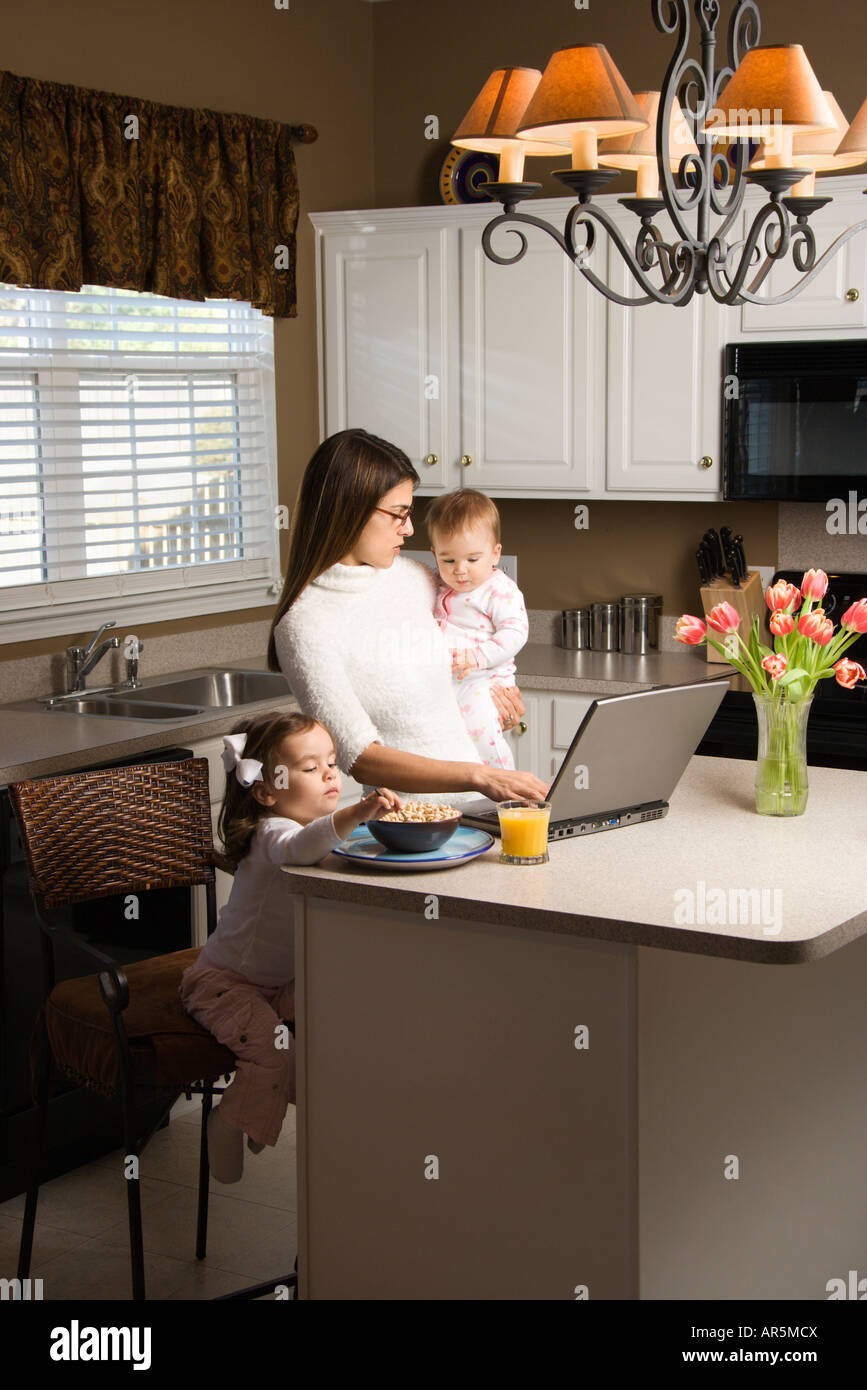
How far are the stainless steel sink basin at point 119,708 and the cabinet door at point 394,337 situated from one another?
4.10ft

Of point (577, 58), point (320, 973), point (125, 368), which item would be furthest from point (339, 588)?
point (125, 368)

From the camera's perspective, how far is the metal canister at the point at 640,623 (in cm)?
457

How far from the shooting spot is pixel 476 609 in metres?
3.21

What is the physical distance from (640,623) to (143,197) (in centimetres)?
189

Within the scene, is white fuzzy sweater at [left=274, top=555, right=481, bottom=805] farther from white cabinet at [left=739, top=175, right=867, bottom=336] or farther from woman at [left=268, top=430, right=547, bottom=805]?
white cabinet at [left=739, top=175, right=867, bottom=336]

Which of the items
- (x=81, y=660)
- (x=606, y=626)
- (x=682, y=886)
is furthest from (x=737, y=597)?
(x=682, y=886)

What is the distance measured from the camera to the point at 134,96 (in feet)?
13.3

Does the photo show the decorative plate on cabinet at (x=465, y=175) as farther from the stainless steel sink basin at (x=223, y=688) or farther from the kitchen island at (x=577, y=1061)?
the kitchen island at (x=577, y=1061)

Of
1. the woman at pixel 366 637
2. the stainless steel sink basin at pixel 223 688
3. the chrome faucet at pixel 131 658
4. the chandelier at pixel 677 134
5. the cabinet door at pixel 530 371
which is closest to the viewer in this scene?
the chandelier at pixel 677 134

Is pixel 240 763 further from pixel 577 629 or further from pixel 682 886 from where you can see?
pixel 577 629

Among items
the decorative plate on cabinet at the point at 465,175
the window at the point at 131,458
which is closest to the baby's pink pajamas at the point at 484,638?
the window at the point at 131,458

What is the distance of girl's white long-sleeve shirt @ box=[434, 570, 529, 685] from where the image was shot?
10.4ft

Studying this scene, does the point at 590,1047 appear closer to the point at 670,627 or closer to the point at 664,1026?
the point at 664,1026
